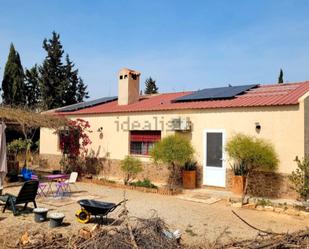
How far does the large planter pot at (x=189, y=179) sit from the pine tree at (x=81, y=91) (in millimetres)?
25532

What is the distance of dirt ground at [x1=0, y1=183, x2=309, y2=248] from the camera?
8.09m

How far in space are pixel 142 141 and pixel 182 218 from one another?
7937 mm

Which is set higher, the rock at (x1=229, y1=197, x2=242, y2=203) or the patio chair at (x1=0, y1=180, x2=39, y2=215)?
the patio chair at (x1=0, y1=180, x2=39, y2=215)

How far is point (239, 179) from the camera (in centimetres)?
1280

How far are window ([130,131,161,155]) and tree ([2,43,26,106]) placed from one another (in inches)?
787

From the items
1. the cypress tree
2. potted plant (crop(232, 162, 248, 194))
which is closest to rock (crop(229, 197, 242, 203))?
potted plant (crop(232, 162, 248, 194))

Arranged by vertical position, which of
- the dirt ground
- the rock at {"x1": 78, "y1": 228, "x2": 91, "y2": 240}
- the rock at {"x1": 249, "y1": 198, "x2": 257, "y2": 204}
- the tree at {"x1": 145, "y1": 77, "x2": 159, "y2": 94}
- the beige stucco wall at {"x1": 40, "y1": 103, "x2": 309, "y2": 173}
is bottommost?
the dirt ground

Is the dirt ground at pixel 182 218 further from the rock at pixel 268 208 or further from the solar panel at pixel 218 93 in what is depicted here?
the solar panel at pixel 218 93

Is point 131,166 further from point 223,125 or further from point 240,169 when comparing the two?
Result: point 240,169

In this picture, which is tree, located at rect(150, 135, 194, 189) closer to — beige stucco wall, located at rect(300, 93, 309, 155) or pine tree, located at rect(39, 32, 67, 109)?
beige stucco wall, located at rect(300, 93, 309, 155)

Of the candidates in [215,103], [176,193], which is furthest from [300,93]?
[176,193]

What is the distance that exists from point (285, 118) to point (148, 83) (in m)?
39.6

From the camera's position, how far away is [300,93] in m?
13.0

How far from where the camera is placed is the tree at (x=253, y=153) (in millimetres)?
11656
